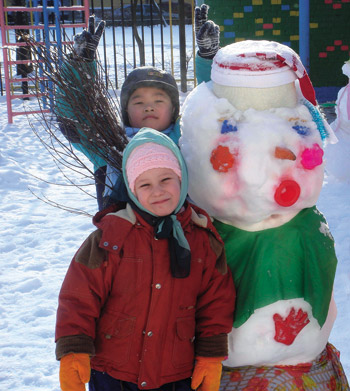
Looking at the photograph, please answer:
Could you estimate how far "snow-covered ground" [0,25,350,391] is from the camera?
9.77 feet

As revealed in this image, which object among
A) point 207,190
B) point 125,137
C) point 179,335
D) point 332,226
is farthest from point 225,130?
point 332,226

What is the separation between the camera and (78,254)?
71.7 inches

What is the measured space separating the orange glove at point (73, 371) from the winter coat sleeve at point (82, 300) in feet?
0.07

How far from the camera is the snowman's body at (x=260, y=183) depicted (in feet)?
6.02

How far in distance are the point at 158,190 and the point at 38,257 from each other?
275 cm

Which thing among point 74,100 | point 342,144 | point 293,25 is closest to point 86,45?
point 74,100

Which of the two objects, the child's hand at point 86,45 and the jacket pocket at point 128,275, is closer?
the jacket pocket at point 128,275

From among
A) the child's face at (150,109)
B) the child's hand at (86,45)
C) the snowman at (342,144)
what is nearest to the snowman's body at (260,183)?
the child's face at (150,109)

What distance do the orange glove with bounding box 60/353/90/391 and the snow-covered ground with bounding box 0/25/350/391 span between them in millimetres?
1122

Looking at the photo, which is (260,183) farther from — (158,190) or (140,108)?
(140,108)

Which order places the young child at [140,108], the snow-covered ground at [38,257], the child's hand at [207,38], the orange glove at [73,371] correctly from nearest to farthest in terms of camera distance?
the orange glove at [73,371], the young child at [140,108], the child's hand at [207,38], the snow-covered ground at [38,257]

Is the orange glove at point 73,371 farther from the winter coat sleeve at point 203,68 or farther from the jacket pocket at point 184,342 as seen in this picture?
the winter coat sleeve at point 203,68

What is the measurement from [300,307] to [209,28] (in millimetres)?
1219

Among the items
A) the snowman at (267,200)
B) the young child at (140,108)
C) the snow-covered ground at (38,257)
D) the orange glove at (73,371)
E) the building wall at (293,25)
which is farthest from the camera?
the building wall at (293,25)
